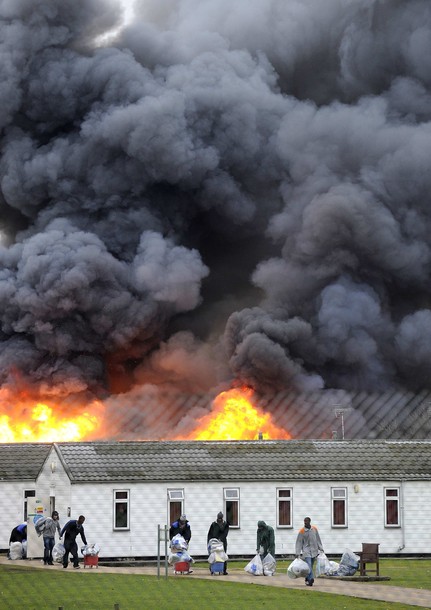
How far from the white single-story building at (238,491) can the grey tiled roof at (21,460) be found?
0.13 m

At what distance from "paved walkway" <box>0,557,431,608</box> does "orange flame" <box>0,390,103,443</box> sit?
83.3 ft

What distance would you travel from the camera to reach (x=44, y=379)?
66.1m

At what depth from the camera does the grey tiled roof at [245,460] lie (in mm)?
42156

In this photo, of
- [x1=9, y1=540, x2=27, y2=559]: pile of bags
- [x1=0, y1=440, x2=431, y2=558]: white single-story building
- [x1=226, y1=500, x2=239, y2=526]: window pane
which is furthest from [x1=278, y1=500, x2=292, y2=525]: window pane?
[x1=9, y1=540, x2=27, y2=559]: pile of bags

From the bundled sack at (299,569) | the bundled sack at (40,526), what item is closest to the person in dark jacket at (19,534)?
the bundled sack at (40,526)

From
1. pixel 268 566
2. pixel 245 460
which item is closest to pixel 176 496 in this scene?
pixel 245 460

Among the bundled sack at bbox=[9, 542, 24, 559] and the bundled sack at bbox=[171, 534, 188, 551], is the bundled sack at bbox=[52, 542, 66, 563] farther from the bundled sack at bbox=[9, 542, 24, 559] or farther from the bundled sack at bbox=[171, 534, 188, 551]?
the bundled sack at bbox=[171, 534, 188, 551]

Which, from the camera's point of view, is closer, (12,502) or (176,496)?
(176,496)

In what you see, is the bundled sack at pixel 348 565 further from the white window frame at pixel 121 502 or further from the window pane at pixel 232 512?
the white window frame at pixel 121 502

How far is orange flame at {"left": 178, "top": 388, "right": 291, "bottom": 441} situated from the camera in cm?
6369

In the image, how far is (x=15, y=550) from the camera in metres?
39.9

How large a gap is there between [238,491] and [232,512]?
63 centimetres

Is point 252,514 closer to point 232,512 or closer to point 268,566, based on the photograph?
point 232,512

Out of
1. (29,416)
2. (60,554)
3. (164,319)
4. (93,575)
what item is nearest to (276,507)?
(60,554)
